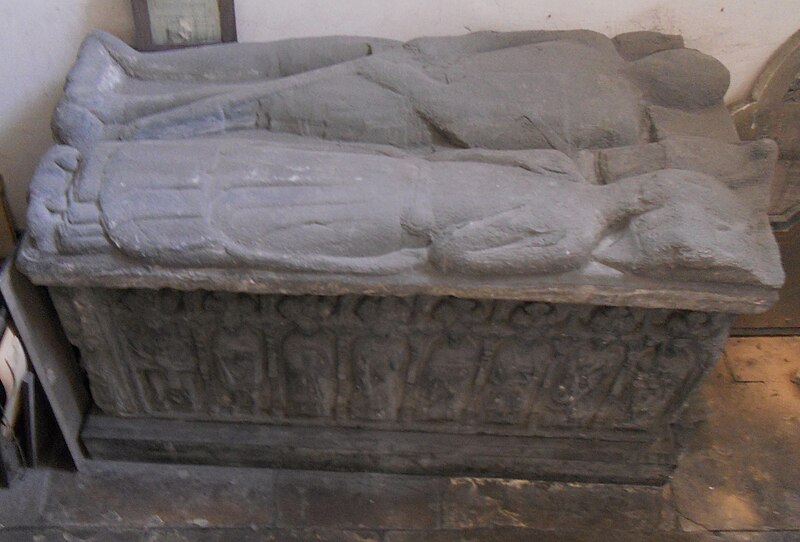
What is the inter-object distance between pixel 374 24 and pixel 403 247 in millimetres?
999

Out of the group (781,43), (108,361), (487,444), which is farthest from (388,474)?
(781,43)

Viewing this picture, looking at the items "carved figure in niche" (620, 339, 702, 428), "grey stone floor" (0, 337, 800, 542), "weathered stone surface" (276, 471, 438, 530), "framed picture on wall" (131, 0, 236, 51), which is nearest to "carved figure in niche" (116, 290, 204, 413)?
"grey stone floor" (0, 337, 800, 542)

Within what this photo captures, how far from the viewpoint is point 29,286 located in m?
2.07

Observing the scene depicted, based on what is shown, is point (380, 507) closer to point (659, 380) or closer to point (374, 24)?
point (659, 380)

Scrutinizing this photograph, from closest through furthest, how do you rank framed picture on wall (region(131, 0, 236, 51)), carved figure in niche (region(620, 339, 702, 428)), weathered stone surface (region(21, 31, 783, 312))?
1. weathered stone surface (region(21, 31, 783, 312))
2. carved figure in niche (region(620, 339, 702, 428))
3. framed picture on wall (region(131, 0, 236, 51))

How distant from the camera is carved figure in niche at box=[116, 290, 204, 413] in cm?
205

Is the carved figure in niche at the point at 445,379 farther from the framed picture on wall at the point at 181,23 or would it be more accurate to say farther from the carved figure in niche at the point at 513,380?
the framed picture on wall at the point at 181,23

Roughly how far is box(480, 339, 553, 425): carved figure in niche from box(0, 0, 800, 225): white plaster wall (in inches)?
43.5

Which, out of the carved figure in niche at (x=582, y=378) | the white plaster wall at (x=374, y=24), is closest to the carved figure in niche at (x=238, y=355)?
the carved figure in niche at (x=582, y=378)

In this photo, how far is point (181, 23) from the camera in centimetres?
238

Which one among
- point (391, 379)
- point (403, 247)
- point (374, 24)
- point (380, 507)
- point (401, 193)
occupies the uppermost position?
point (374, 24)

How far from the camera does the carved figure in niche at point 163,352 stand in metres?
2.05

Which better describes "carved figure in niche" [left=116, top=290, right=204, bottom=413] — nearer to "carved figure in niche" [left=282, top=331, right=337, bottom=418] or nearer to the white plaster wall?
"carved figure in niche" [left=282, top=331, right=337, bottom=418]

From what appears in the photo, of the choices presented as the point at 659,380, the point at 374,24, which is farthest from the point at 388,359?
the point at 374,24
